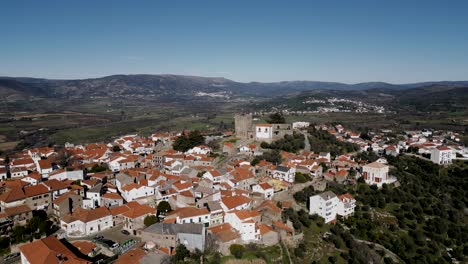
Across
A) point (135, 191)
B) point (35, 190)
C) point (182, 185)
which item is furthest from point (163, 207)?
point (35, 190)

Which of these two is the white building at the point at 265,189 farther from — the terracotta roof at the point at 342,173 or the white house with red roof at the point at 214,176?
the terracotta roof at the point at 342,173

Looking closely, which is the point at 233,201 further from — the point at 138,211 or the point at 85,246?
the point at 85,246

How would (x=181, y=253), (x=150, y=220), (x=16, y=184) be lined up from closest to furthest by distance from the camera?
1. (x=181, y=253)
2. (x=150, y=220)
3. (x=16, y=184)

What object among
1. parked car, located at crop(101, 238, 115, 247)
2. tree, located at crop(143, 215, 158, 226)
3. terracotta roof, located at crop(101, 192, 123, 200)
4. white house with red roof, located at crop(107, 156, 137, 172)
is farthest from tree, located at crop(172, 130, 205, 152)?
parked car, located at crop(101, 238, 115, 247)

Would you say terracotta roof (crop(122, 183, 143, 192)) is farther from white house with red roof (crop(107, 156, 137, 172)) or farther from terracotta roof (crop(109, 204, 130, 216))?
white house with red roof (crop(107, 156, 137, 172))

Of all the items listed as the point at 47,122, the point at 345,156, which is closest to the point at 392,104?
the point at 345,156

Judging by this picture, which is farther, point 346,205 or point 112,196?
point 346,205
